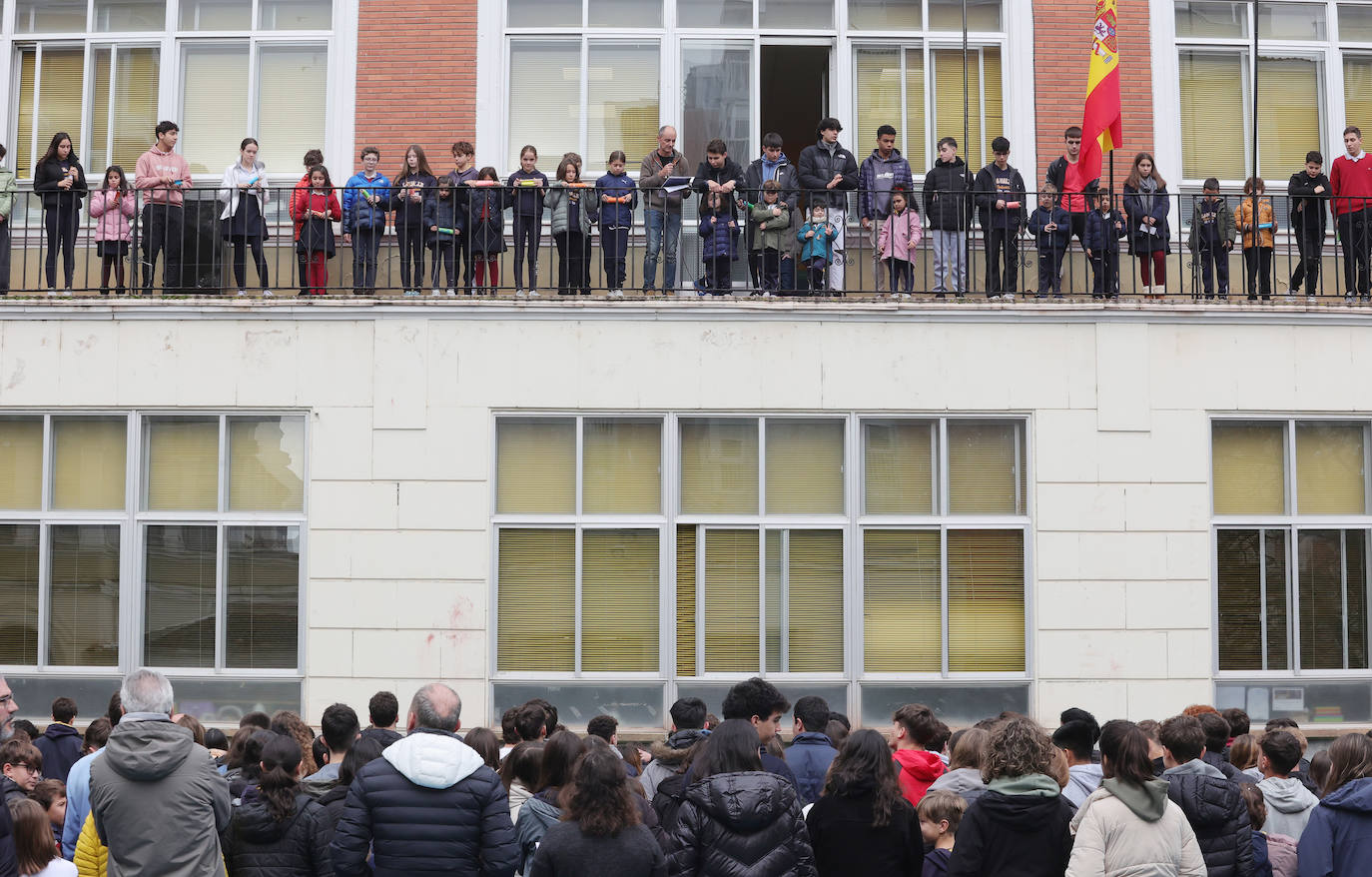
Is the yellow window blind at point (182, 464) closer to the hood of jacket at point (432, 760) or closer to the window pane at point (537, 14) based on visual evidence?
the window pane at point (537, 14)

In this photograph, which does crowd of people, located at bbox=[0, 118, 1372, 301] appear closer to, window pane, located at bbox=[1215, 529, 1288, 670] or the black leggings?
the black leggings

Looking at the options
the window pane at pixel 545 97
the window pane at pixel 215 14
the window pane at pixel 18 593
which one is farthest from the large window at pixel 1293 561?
the window pane at pixel 18 593

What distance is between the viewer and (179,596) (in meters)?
14.2

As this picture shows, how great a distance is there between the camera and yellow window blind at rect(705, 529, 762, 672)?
14086mm

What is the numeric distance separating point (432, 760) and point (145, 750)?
52.8 inches

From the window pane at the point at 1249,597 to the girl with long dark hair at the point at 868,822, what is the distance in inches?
338

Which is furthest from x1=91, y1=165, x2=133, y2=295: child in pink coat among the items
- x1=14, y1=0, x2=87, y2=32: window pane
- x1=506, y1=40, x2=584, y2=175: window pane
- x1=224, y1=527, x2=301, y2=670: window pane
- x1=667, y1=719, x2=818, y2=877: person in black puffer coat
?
x1=667, y1=719, x2=818, y2=877: person in black puffer coat

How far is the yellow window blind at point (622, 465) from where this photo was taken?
14281 mm

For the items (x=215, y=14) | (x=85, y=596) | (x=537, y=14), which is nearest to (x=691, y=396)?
(x=537, y=14)

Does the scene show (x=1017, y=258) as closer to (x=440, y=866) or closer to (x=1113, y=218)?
(x=1113, y=218)

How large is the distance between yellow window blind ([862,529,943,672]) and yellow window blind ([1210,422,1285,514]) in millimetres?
2931

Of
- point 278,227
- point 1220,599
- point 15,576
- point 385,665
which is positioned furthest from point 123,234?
point 1220,599

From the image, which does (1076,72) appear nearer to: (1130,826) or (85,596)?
(1130,826)

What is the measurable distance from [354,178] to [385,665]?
4901mm
